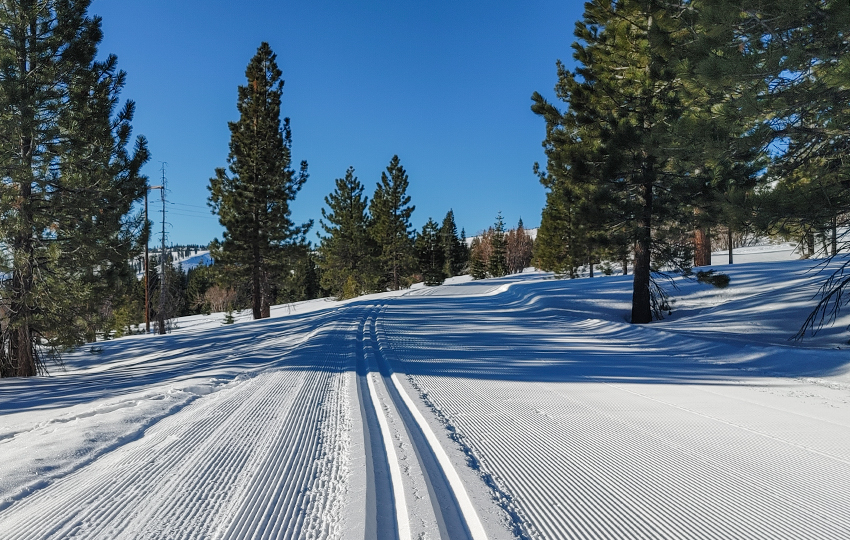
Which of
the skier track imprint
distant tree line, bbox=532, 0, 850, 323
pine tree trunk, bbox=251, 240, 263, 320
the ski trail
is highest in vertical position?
distant tree line, bbox=532, 0, 850, 323

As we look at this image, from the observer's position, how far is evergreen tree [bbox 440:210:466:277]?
218 ft

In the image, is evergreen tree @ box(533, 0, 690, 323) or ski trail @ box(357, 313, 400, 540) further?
evergreen tree @ box(533, 0, 690, 323)

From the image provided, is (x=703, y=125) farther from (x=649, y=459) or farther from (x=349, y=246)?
(x=349, y=246)

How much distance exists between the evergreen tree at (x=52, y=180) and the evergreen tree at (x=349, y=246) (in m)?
26.0

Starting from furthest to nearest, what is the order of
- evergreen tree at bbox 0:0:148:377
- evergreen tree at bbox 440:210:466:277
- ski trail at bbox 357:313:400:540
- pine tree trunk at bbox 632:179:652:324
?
evergreen tree at bbox 440:210:466:277
pine tree trunk at bbox 632:179:652:324
evergreen tree at bbox 0:0:148:377
ski trail at bbox 357:313:400:540

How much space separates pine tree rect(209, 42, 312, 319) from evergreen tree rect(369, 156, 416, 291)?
16308 millimetres

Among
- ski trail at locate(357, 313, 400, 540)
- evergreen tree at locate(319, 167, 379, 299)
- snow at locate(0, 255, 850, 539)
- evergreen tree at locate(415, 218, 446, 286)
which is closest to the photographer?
ski trail at locate(357, 313, 400, 540)

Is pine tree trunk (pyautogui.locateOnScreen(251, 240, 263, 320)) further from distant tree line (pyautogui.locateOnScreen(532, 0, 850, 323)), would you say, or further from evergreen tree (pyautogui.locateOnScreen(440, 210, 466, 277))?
evergreen tree (pyautogui.locateOnScreen(440, 210, 466, 277))

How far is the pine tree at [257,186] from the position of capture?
21.5 meters

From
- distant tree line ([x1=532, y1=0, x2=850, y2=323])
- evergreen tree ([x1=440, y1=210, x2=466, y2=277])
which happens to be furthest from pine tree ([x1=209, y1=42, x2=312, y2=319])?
evergreen tree ([x1=440, y1=210, x2=466, y2=277])

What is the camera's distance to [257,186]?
21.4 m

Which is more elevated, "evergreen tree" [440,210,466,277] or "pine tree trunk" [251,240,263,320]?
"evergreen tree" [440,210,466,277]

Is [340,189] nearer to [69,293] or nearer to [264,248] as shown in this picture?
[264,248]

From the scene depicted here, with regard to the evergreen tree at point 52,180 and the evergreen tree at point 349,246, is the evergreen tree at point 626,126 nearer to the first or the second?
the evergreen tree at point 52,180
